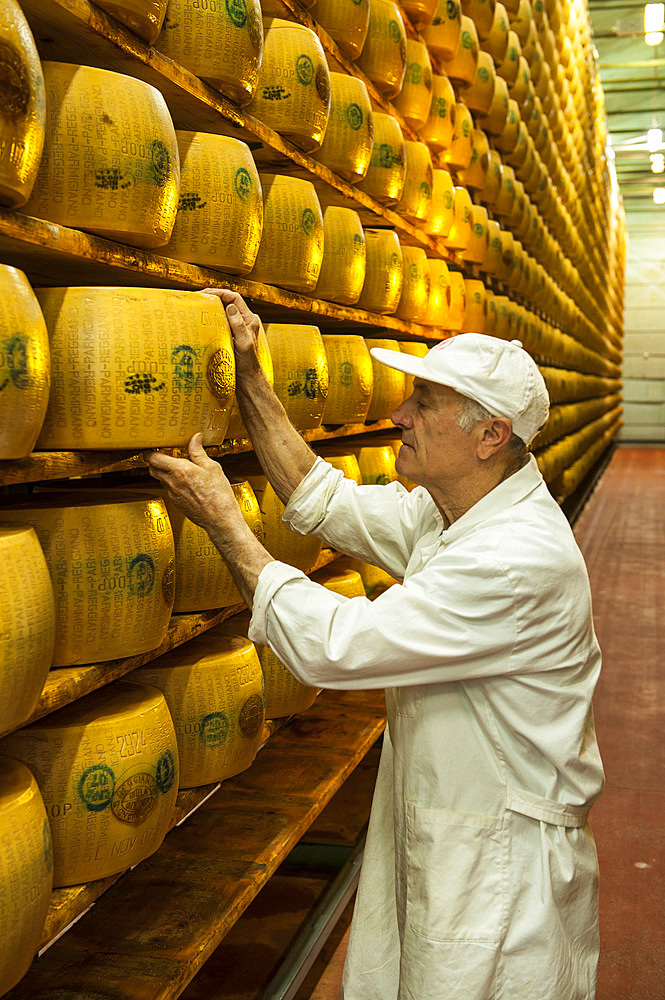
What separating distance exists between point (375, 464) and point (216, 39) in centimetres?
142

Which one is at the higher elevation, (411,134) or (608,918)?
(411,134)

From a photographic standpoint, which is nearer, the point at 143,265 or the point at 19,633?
the point at 19,633

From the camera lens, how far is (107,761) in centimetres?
150

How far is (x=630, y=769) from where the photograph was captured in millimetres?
3799

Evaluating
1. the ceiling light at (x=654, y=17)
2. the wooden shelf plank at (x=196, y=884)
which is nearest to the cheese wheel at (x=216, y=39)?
the wooden shelf plank at (x=196, y=884)

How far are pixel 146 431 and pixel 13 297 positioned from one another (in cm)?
33

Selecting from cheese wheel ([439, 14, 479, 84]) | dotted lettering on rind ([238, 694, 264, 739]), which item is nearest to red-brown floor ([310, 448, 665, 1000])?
dotted lettering on rind ([238, 694, 264, 739])

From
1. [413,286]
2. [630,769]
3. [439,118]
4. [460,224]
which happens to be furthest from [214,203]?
[630,769]

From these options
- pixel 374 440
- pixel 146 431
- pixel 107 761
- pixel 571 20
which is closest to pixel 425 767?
pixel 107 761

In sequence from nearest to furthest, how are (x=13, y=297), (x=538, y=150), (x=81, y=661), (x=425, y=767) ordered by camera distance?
(x=13, y=297)
(x=81, y=661)
(x=425, y=767)
(x=538, y=150)

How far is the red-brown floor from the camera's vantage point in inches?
101

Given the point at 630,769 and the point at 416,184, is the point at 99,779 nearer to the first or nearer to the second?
the point at 416,184

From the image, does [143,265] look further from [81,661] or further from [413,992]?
[413,992]

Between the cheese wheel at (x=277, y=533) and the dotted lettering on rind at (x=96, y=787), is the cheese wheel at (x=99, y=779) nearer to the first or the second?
the dotted lettering on rind at (x=96, y=787)
